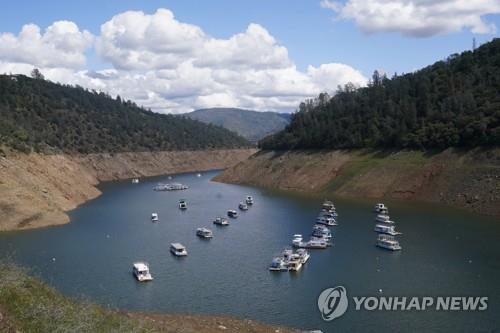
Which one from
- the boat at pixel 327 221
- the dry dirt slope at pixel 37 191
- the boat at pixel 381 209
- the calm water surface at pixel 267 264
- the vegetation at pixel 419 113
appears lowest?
the calm water surface at pixel 267 264

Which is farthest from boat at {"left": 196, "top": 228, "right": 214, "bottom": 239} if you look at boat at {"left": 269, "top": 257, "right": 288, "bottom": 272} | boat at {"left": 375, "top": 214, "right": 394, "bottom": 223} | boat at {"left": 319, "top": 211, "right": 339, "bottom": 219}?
boat at {"left": 375, "top": 214, "right": 394, "bottom": 223}

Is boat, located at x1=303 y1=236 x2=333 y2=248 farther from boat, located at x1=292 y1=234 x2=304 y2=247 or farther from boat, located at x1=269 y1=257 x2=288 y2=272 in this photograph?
boat, located at x1=269 y1=257 x2=288 y2=272

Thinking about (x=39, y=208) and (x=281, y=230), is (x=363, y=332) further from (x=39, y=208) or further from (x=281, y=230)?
(x=39, y=208)

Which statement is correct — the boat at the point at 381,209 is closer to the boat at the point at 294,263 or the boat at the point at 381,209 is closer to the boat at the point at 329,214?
the boat at the point at 329,214

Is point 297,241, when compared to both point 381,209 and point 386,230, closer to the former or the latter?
point 386,230

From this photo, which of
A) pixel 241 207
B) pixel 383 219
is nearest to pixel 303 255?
pixel 383 219

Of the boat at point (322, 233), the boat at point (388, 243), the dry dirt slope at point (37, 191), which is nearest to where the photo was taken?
the boat at point (388, 243)

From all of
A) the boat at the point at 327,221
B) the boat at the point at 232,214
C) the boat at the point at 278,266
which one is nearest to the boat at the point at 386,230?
the boat at the point at 327,221
